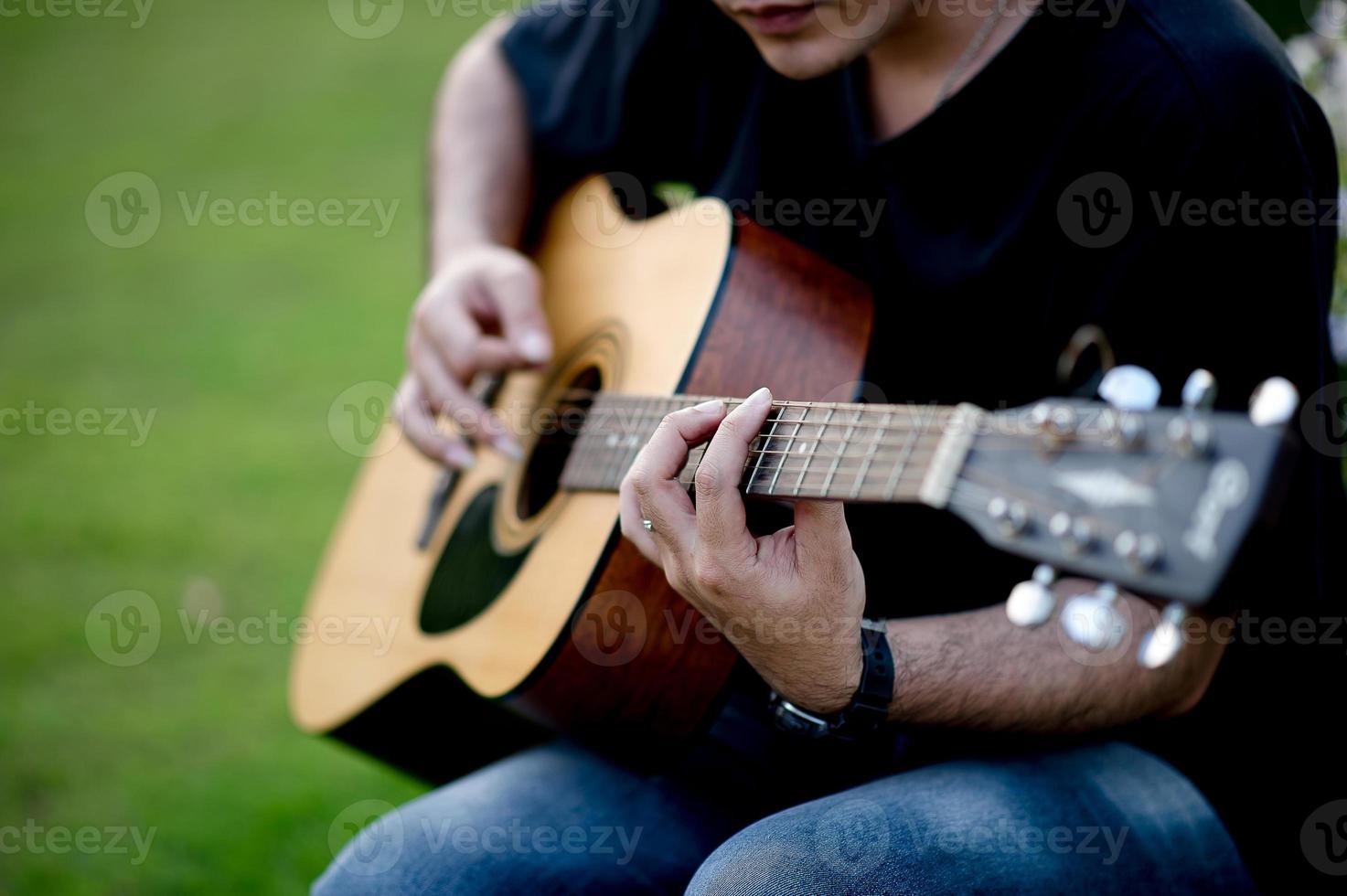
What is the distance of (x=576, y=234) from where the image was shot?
206 cm

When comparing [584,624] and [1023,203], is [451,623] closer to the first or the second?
[584,624]

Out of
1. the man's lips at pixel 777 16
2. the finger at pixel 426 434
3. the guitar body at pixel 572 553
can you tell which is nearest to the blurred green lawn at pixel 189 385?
the guitar body at pixel 572 553

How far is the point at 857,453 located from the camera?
39.9 inches

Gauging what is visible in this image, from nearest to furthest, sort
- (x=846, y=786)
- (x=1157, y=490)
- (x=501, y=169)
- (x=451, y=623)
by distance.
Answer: (x=1157, y=490)
(x=846, y=786)
(x=451, y=623)
(x=501, y=169)

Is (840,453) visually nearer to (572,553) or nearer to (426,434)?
(572,553)

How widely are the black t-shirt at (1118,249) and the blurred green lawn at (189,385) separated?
145cm

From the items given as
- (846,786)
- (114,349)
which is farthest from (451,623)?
(114,349)

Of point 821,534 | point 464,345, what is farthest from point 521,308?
point 821,534

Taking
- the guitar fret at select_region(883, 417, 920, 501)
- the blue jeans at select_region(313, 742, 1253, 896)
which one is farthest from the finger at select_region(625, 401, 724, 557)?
the blue jeans at select_region(313, 742, 1253, 896)

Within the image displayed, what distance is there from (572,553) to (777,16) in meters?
0.73

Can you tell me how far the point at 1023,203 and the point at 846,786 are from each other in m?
0.81

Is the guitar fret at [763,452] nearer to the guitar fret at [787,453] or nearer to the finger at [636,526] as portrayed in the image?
the guitar fret at [787,453]

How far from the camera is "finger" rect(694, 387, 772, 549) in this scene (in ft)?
3.49

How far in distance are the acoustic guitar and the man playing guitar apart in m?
0.11
